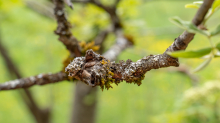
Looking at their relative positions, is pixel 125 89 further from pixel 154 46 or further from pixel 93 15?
pixel 93 15

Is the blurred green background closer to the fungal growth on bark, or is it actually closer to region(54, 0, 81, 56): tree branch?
region(54, 0, 81, 56): tree branch

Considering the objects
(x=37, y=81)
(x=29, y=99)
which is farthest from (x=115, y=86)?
(x=37, y=81)

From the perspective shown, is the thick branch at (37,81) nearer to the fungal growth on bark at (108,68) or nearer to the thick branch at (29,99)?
the fungal growth on bark at (108,68)

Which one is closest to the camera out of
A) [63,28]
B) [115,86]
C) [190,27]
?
[190,27]

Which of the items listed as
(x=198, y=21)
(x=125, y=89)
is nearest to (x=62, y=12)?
(x=198, y=21)

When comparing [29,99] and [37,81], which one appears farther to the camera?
[29,99]

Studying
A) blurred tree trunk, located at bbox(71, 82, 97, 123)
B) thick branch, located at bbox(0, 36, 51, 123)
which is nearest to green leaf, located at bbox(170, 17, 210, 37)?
blurred tree trunk, located at bbox(71, 82, 97, 123)

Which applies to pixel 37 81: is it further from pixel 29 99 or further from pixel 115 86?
pixel 115 86
